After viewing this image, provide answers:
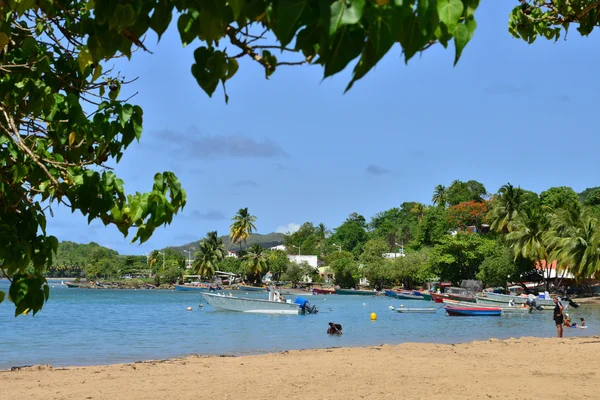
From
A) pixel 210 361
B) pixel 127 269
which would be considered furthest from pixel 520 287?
pixel 127 269

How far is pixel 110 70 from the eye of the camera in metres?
4.64

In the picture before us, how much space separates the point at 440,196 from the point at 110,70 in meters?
116

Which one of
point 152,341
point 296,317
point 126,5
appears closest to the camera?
point 126,5

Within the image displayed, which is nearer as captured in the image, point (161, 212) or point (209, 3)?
point (209, 3)

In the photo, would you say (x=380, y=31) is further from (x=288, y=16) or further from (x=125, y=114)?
(x=125, y=114)

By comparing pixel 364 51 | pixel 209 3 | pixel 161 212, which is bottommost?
pixel 161 212

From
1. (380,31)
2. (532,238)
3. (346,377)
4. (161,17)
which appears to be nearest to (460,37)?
(380,31)

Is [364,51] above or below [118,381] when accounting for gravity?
above

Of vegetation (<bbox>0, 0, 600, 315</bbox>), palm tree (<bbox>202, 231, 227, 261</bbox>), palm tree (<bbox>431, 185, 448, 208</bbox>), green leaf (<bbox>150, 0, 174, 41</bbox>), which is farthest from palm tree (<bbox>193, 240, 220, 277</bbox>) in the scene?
green leaf (<bbox>150, 0, 174, 41</bbox>)

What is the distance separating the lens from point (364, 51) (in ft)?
4.63

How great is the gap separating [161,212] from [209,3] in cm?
149

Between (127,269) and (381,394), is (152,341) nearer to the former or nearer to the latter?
(381,394)

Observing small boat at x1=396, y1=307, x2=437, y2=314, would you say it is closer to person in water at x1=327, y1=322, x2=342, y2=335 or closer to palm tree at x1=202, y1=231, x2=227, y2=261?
person in water at x1=327, y1=322, x2=342, y2=335

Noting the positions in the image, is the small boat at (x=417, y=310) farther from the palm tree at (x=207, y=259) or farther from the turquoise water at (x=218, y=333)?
the palm tree at (x=207, y=259)
